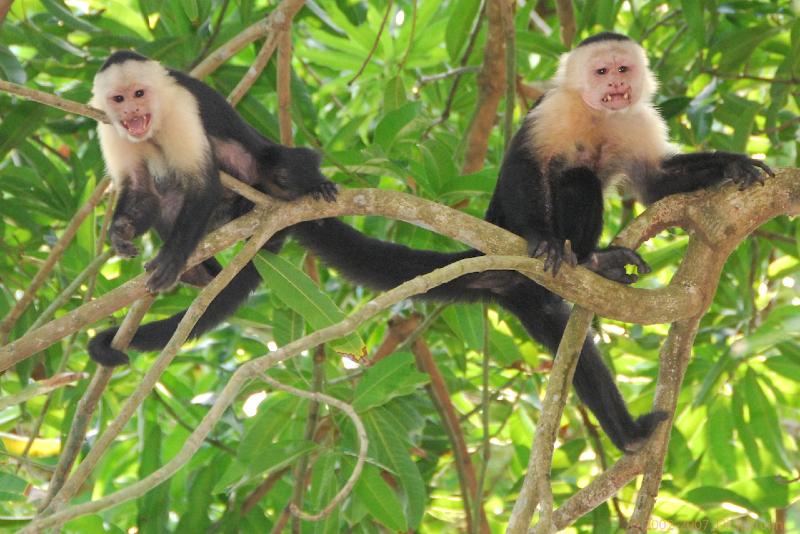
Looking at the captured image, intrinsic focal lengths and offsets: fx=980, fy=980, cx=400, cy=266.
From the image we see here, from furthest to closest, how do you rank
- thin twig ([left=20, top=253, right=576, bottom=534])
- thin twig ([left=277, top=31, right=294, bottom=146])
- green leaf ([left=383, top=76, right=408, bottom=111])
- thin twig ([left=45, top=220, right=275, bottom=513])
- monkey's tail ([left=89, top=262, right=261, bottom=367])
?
green leaf ([left=383, top=76, right=408, bottom=111]) < thin twig ([left=277, top=31, right=294, bottom=146]) < monkey's tail ([left=89, top=262, right=261, bottom=367]) < thin twig ([left=45, top=220, right=275, bottom=513]) < thin twig ([left=20, top=253, right=576, bottom=534])

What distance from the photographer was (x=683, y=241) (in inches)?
149

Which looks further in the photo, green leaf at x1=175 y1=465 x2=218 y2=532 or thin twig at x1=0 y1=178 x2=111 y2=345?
green leaf at x1=175 y1=465 x2=218 y2=532

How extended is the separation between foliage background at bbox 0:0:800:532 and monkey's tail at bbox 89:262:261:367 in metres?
0.20

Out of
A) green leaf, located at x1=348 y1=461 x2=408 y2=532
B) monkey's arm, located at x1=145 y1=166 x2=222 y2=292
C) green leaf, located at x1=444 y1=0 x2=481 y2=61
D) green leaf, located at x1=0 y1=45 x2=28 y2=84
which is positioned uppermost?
green leaf, located at x1=444 y1=0 x2=481 y2=61

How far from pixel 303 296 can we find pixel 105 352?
27.3 inches

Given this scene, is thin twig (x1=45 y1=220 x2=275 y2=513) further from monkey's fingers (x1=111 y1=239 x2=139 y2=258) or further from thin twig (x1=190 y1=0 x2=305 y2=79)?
thin twig (x1=190 y1=0 x2=305 y2=79)

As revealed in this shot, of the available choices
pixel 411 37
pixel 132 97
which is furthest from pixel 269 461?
pixel 411 37

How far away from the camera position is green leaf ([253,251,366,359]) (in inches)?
103

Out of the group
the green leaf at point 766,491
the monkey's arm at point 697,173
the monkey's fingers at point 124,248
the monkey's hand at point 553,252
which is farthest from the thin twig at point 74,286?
the green leaf at point 766,491

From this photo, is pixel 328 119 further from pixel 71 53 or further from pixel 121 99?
pixel 121 99

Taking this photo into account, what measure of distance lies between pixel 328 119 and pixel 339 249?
1.71 meters

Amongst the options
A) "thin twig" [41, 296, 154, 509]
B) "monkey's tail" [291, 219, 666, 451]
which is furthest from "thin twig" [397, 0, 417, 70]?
"thin twig" [41, 296, 154, 509]

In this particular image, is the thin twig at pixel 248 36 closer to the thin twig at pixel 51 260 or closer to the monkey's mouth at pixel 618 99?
the thin twig at pixel 51 260

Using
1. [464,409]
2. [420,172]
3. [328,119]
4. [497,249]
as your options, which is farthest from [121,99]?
[464,409]
